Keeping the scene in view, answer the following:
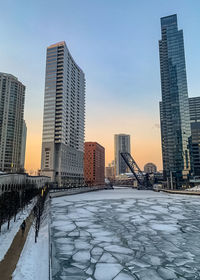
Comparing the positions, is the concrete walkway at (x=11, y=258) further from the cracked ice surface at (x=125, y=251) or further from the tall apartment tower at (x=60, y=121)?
the tall apartment tower at (x=60, y=121)

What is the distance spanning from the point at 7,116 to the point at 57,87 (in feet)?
293

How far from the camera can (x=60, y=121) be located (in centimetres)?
13362

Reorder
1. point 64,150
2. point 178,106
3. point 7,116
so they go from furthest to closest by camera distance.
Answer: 1. point 7,116
2. point 178,106
3. point 64,150

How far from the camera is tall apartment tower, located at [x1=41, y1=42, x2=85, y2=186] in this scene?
129375 mm

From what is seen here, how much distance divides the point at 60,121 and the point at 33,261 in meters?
127

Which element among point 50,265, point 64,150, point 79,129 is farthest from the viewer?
point 79,129

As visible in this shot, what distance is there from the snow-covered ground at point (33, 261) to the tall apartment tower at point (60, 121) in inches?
4485

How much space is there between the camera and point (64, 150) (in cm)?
13625

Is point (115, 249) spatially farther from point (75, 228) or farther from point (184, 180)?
point (184, 180)

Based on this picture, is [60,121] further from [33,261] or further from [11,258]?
[33,261]

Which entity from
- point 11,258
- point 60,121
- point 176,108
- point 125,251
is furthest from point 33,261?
point 176,108

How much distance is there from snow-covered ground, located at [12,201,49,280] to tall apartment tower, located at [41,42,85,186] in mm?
113927

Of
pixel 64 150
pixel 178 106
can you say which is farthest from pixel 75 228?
pixel 178 106

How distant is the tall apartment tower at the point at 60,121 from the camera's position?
129m
